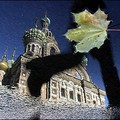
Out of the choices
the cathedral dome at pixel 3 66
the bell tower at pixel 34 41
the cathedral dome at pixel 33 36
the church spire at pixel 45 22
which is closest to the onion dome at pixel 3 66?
the cathedral dome at pixel 3 66

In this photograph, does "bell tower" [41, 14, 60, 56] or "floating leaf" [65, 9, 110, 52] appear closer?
"floating leaf" [65, 9, 110, 52]

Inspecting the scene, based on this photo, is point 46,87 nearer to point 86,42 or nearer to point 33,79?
point 33,79

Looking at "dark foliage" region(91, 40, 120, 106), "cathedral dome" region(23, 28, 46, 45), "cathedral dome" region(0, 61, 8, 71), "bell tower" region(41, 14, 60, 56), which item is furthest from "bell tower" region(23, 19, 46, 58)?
"dark foliage" region(91, 40, 120, 106)

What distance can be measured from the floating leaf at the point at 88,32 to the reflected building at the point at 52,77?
17.4 m

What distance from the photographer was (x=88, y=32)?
0.83 metres

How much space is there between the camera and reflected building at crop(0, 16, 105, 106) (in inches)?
764

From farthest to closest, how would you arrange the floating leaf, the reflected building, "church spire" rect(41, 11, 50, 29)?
"church spire" rect(41, 11, 50, 29)
the reflected building
the floating leaf

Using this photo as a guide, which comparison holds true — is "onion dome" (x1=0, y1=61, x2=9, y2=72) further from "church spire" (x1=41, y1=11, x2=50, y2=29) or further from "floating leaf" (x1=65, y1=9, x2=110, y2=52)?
"floating leaf" (x1=65, y1=9, x2=110, y2=52)

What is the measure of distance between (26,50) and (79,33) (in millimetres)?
21683

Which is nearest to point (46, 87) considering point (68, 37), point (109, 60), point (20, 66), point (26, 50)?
point (20, 66)

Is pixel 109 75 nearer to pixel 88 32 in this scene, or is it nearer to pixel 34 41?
pixel 88 32

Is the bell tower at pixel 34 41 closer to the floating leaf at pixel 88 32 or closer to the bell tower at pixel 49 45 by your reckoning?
the bell tower at pixel 49 45

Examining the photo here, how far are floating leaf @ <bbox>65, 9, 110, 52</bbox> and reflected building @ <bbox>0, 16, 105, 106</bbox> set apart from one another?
57.2ft

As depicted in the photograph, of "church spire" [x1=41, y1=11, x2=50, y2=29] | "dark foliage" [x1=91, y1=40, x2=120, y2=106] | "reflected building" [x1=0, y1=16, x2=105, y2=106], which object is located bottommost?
"dark foliage" [x1=91, y1=40, x2=120, y2=106]
